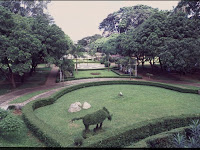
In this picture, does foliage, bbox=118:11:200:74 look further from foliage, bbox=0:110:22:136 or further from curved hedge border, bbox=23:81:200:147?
foliage, bbox=0:110:22:136

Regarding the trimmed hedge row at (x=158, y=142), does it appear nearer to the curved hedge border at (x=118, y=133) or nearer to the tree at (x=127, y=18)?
the curved hedge border at (x=118, y=133)

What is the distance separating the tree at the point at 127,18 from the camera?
165 feet

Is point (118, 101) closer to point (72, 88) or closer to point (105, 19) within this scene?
point (72, 88)

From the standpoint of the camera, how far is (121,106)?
1438 cm

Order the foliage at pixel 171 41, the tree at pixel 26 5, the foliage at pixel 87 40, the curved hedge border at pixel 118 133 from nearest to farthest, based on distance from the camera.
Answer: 1. the curved hedge border at pixel 118 133
2. the foliage at pixel 171 41
3. the tree at pixel 26 5
4. the foliage at pixel 87 40

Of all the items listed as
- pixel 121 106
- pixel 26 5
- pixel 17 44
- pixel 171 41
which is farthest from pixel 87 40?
pixel 121 106

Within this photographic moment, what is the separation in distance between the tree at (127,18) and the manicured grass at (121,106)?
36301 mm

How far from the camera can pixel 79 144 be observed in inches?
297

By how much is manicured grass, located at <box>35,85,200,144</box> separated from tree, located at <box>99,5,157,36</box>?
36.3 metres

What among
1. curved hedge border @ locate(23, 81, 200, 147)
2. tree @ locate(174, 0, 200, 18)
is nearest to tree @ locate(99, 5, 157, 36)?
tree @ locate(174, 0, 200, 18)

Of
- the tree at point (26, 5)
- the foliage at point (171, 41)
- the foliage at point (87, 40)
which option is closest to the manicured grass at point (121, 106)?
the foliage at point (171, 41)

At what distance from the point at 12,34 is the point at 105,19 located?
57070mm

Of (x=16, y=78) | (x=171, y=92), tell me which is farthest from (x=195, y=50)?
(x=16, y=78)

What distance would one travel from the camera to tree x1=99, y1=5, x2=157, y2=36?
165 feet
